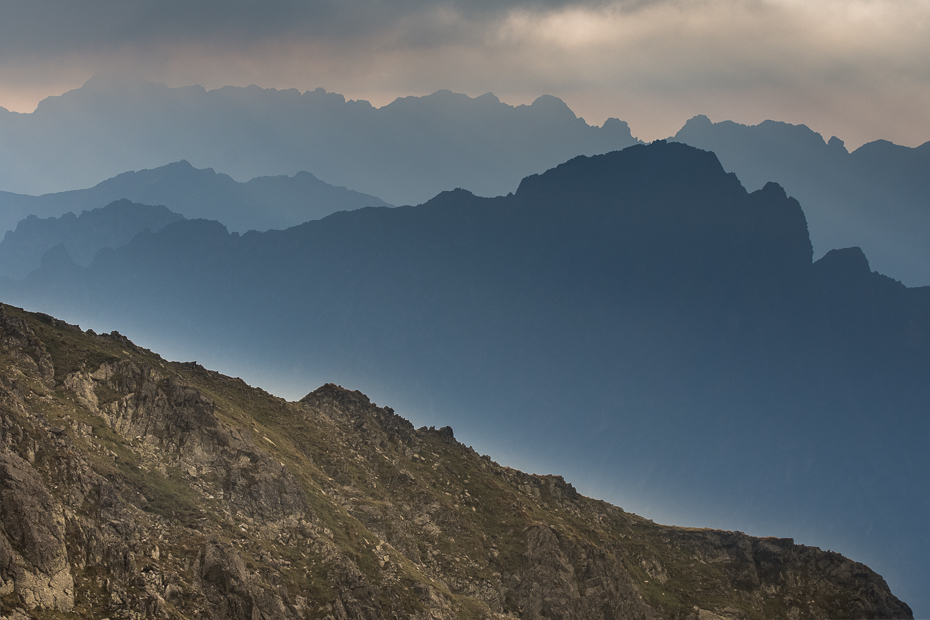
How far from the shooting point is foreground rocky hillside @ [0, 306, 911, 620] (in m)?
83.6

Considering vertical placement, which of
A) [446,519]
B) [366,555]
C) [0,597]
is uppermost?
[446,519]

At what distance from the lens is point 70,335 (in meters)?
130

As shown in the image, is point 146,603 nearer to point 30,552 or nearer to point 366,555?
point 30,552

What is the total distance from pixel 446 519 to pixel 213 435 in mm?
43390

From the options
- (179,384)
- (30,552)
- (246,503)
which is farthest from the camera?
(179,384)

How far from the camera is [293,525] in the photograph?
113188mm

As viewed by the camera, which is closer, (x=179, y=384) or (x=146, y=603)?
(x=146, y=603)

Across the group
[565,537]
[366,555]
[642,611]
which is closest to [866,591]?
[642,611]

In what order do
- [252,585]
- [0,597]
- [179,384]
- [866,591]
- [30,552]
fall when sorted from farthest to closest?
1. [866,591]
2. [179,384]
3. [252,585]
4. [30,552]
5. [0,597]

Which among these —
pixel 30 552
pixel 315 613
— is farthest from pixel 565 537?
pixel 30 552

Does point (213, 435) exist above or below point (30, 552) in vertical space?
above

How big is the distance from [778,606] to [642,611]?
31020 mm

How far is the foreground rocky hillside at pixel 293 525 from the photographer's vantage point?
83.6 metres

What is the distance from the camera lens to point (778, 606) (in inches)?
5896
